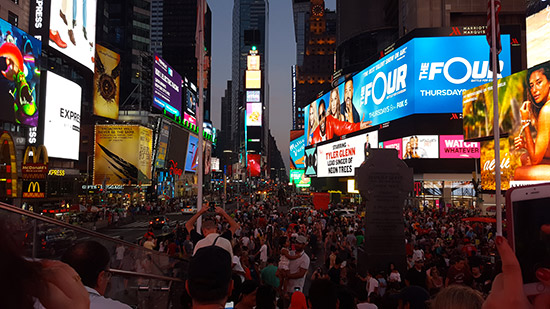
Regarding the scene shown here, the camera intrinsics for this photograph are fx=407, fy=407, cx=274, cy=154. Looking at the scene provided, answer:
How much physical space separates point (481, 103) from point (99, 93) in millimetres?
51147

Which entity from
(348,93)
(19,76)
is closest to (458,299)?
(19,76)

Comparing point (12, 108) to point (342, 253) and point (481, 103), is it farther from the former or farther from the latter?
point (481, 103)

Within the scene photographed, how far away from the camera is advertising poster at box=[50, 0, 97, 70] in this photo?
44969 mm

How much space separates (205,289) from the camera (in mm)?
2416

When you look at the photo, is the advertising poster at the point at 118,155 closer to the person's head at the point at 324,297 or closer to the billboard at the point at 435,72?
the billboard at the point at 435,72

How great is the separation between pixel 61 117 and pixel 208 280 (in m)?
52.7

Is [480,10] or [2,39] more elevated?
[480,10]

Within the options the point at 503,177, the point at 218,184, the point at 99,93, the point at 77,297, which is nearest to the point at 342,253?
the point at 77,297

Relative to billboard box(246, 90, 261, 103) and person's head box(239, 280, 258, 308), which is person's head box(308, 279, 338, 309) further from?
billboard box(246, 90, 261, 103)

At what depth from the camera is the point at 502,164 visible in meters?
33.3

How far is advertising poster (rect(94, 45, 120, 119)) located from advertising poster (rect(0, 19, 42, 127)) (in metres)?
18.5

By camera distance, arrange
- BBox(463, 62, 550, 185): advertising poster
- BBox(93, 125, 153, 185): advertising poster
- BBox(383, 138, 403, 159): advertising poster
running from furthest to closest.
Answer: BBox(93, 125, 153, 185): advertising poster → BBox(383, 138, 403, 159): advertising poster → BBox(463, 62, 550, 185): advertising poster

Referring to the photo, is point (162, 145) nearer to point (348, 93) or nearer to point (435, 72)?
point (348, 93)

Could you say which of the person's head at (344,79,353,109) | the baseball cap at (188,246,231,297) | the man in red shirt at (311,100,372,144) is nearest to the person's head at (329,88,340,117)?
the man in red shirt at (311,100,372,144)
